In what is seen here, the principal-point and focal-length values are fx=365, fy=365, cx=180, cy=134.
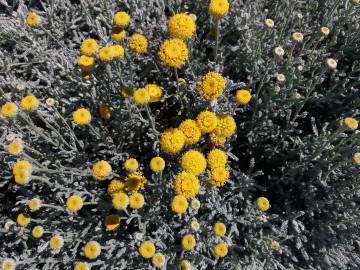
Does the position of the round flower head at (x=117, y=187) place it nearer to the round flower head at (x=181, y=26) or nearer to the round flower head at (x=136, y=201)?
the round flower head at (x=136, y=201)

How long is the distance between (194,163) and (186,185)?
0.14m

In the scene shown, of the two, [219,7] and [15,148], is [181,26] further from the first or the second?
[15,148]

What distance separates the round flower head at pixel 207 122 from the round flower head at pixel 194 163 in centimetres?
16

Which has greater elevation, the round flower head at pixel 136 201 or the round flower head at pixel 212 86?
the round flower head at pixel 212 86

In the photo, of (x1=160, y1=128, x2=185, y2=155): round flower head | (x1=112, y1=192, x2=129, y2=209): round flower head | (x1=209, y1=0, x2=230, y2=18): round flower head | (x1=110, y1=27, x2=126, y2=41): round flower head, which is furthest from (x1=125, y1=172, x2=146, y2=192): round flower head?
(x1=209, y1=0, x2=230, y2=18): round flower head

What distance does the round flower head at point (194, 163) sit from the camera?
2.09 meters

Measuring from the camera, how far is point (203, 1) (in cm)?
284

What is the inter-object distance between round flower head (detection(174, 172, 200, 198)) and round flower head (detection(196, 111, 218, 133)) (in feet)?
0.98

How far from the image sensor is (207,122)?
85.0 inches

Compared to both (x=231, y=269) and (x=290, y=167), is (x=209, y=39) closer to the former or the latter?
(x=290, y=167)

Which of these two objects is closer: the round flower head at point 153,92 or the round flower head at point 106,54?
the round flower head at point 106,54

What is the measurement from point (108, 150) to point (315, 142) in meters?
1.46

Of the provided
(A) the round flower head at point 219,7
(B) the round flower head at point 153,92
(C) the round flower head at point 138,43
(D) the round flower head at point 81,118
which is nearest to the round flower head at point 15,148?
(D) the round flower head at point 81,118

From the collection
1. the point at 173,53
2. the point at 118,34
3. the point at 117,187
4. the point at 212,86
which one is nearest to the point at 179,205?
the point at 117,187
